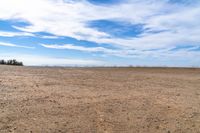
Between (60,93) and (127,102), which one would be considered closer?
(127,102)

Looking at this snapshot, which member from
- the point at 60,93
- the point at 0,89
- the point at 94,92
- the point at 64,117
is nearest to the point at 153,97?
the point at 94,92

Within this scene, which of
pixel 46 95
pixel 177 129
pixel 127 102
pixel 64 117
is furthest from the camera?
pixel 46 95

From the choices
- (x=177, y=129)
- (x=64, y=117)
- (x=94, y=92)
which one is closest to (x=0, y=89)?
(x=94, y=92)

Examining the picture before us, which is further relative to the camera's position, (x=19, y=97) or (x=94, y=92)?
(x=94, y=92)

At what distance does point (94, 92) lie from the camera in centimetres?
1217

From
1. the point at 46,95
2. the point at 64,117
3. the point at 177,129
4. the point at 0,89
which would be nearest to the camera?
the point at 177,129

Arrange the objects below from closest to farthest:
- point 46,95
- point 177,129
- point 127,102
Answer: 1. point 177,129
2. point 127,102
3. point 46,95

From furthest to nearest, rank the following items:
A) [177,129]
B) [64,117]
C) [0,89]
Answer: [0,89] → [64,117] → [177,129]

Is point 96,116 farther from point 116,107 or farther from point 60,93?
point 60,93

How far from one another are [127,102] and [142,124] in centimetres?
256

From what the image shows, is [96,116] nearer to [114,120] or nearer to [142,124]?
[114,120]

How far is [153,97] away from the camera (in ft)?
37.6

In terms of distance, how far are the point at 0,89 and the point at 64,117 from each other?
491 cm

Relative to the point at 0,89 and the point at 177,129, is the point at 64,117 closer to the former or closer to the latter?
the point at 177,129
